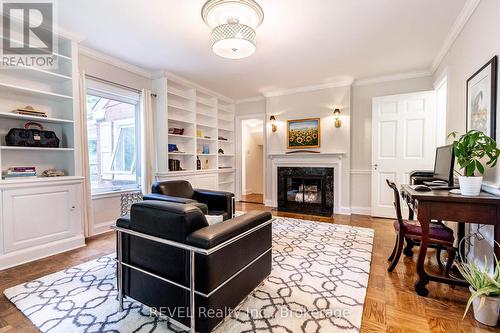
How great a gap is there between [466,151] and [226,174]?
16.4 ft

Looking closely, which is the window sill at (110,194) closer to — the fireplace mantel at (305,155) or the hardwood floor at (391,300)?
the hardwood floor at (391,300)

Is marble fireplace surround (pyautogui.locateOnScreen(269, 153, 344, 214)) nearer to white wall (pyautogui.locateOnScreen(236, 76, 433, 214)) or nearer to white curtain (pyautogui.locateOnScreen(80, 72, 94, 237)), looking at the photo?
white wall (pyautogui.locateOnScreen(236, 76, 433, 214))

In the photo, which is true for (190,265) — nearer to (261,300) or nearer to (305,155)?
(261,300)

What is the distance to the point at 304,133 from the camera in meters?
5.10

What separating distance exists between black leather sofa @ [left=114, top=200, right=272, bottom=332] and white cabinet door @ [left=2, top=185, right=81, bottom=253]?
1.75 metres

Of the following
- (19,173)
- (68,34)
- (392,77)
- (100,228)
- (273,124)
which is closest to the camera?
(19,173)

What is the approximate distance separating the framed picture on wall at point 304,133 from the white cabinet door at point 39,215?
398 centimetres

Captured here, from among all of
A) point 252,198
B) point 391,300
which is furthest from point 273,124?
point 391,300

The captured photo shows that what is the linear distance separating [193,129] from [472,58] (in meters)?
4.21

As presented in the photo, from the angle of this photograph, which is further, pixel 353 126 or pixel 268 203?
pixel 268 203

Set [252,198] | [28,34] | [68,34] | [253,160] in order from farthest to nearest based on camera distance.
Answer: [253,160] → [252,198] → [68,34] → [28,34]

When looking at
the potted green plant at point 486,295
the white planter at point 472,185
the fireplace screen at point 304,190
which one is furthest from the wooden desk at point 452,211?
the fireplace screen at point 304,190

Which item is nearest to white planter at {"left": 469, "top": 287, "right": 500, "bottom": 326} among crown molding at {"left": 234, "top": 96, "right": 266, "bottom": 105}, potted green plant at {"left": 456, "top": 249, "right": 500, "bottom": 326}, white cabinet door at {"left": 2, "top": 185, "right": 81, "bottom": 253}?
potted green plant at {"left": 456, "top": 249, "right": 500, "bottom": 326}

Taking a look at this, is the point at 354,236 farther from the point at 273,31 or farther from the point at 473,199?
the point at 273,31
